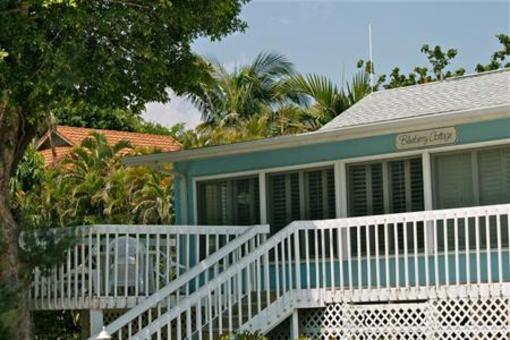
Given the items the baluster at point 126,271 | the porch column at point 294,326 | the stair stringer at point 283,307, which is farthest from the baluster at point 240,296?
the baluster at point 126,271

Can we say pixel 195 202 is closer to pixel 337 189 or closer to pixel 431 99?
pixel 337 189

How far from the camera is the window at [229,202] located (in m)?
18.3

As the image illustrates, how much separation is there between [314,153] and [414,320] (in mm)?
3580

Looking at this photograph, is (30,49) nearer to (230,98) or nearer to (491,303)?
(491,303)

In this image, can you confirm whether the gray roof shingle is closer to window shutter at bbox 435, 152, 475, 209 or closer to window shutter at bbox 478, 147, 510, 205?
window shutter at bbox 435, 152, 475, 209

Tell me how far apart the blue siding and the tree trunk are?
3.99 m

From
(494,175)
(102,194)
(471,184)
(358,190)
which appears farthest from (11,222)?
(102,194)

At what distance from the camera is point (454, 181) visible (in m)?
16.0

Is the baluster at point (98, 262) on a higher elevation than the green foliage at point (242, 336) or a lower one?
higher

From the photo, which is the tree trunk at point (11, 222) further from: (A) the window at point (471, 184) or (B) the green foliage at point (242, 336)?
(A) the window at point (471, 184)

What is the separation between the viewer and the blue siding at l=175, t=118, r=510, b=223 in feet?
50.9

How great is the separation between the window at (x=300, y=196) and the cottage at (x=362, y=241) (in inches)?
0.9

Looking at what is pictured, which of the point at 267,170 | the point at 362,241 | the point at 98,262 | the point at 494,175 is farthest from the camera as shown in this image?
Result: the point at 267,170

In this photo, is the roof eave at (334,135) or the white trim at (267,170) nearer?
the roof eave at (334,135)
